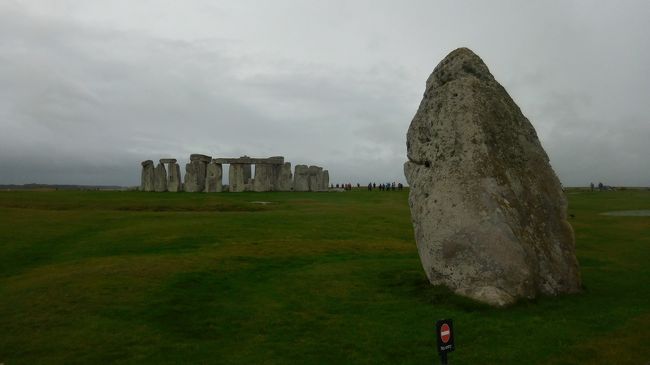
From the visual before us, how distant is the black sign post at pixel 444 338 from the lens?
7391 millimetres

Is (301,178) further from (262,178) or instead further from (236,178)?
(236,178)

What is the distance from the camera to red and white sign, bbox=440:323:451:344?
24.3 feet

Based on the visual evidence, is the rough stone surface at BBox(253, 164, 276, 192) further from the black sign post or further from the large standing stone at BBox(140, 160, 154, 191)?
the black sign post

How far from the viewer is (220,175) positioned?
5606cm

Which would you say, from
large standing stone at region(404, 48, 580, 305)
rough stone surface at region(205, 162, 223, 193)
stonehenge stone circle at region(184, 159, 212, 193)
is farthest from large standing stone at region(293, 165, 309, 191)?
large standing stone at region(404, 48, 580, 305)

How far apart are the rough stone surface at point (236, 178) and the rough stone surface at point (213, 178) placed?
2022mm

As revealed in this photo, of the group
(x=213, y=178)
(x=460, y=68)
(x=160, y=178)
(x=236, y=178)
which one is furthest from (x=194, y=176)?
(x=460, y=68)

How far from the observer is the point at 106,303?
12.9 metres

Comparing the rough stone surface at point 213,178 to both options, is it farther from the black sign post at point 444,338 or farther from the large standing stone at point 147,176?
the black sign post at point 444,338

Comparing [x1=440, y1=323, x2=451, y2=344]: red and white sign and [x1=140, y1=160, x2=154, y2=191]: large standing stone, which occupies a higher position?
[x1=140, y1=160, x2=154, y2=191]: large standing stone

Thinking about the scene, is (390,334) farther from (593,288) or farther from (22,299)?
(22,299)

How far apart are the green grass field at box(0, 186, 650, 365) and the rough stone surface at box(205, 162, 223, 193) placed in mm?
31432

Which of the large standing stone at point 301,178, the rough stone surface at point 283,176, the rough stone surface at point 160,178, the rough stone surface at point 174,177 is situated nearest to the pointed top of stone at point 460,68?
the rough stone surface at point 283,176

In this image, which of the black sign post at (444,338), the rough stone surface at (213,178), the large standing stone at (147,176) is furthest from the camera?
the large standing stone at (147,176)
